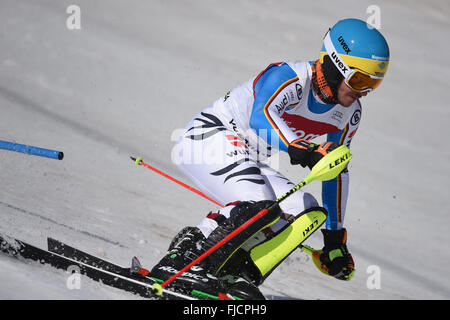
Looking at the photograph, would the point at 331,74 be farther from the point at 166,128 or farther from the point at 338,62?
the point at 166,128

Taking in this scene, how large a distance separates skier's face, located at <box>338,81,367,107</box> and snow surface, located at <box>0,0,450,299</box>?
4.42 ft

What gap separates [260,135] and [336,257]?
3.11 feet

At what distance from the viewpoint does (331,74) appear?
392 centimetres

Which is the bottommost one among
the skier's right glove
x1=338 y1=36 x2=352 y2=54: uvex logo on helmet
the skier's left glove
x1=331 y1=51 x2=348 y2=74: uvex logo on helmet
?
the skier's left glove

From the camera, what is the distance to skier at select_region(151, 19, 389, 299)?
349 centimetres

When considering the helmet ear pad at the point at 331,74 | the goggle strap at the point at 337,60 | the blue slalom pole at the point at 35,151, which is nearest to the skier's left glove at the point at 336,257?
the helmet ear pad at the point at 331,74

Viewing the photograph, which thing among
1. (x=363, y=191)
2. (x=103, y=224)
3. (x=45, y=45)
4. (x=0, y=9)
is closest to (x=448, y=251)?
(x=363, y=191)

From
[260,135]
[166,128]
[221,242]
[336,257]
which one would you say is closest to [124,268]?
[221,242]

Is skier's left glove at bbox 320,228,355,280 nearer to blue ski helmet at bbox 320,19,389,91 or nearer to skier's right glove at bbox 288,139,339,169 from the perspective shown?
skier's right glove at bbox 288,139,339,169

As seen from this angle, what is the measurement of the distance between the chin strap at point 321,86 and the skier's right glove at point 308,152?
1.93ft

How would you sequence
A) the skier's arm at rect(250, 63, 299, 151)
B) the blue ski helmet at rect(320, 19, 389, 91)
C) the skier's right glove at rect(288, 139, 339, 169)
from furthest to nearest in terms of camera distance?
the blue ski helmet at rect(320, 19, 389, 91), the skier's arm at rect(250, 63, 299, 151), the skier's right glove at rect(288, 139, 339, 169)

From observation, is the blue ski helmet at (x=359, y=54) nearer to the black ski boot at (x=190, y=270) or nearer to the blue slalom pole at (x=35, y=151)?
the black ski boot at (x=190, y=270)

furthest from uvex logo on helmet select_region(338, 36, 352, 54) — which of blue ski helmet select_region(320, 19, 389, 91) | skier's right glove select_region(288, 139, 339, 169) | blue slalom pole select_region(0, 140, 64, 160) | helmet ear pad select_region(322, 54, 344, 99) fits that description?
blue slalom pole select_region(0, 140, 64, 160)
